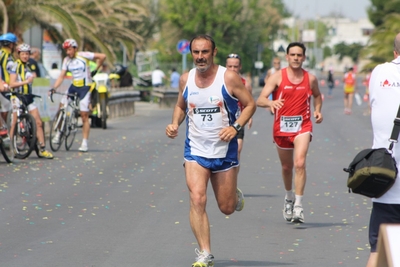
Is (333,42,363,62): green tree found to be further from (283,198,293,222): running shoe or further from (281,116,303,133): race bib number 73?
(283,198,293,222): running shoe

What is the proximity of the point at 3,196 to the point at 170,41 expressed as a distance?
5527cm

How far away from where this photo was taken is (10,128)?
14.7 meters

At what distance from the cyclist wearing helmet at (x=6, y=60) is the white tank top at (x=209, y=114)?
798 centimetres

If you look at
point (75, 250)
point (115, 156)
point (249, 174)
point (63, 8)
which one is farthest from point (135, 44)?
point (75, 250)

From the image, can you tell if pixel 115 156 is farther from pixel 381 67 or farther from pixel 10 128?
pixel 381 67

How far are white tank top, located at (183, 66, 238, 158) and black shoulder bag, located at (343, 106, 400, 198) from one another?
6.27 feet

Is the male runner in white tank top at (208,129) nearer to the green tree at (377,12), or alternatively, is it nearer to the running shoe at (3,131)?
the running shoe at (3,131)

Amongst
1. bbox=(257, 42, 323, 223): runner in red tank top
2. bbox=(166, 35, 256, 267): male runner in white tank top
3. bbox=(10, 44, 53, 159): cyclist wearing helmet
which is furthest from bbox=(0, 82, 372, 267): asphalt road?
bbox=(257, 42, 323, 223): runner in red tank top

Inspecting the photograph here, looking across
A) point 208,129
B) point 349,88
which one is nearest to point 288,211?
point 208,129

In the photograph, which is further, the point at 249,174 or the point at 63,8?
the point at 63,8

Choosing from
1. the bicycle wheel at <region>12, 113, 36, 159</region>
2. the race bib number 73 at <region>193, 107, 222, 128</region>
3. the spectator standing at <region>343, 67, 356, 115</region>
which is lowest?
the spectator standing at <region>343, 67, 356, 115</region>

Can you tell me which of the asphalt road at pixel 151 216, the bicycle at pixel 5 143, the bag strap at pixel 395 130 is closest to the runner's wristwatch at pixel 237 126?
the asphalt road at pixel 151 216

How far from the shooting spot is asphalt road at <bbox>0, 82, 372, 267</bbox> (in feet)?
25.3

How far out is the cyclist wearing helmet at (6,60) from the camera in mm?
14719
